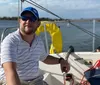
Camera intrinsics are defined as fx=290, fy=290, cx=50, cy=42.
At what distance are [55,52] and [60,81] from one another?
52 centimetres

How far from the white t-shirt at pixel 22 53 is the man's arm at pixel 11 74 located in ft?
0.27

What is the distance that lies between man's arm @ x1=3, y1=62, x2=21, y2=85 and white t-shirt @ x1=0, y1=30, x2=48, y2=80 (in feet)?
0.27

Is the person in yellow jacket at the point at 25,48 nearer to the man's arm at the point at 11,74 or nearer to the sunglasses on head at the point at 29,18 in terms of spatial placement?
the sunglasses on head at the point at 29,18

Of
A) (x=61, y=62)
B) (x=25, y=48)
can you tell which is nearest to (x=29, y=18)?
(x=25, y=48)

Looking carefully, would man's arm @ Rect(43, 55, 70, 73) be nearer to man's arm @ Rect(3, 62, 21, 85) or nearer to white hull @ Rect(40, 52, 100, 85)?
man's arm @ Rect(3, 62, 21, 85)

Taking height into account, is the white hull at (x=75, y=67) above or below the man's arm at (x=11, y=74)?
below

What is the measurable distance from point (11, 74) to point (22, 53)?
0.42 metres

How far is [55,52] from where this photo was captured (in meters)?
4.86

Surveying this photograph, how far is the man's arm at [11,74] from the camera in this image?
2.05m

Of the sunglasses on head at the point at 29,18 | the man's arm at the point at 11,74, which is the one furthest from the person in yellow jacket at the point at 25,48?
the man's arm at the point at 11,74

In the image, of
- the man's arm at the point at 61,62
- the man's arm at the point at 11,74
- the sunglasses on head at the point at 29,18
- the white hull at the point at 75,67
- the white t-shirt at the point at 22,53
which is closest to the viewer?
the man's arm at the point at 11,74

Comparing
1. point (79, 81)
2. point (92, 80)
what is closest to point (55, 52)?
point (79, 81)

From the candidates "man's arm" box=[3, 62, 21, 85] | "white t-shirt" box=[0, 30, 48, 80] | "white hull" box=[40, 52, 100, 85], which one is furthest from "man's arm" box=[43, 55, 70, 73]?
"white hull" box=[40, 52, 100, 85]

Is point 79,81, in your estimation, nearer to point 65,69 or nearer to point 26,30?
point 65,69
